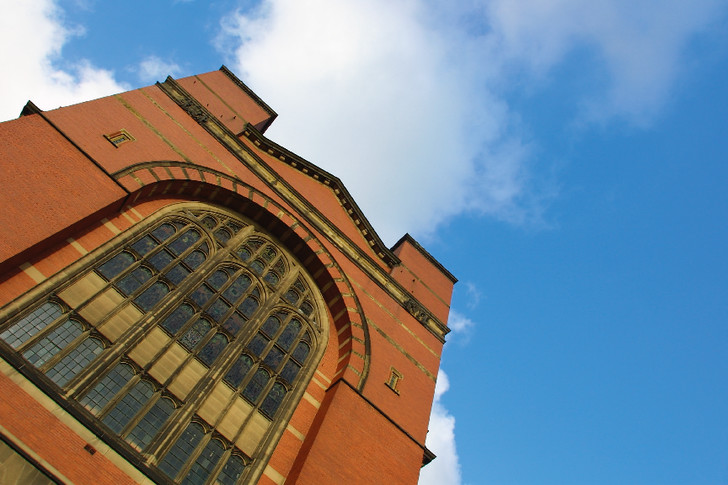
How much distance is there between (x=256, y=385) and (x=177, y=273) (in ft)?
7.84

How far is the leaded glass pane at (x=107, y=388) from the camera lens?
7.63 m

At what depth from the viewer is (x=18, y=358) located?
710 centimetres

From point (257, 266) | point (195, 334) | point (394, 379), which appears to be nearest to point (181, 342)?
point (195, 334)

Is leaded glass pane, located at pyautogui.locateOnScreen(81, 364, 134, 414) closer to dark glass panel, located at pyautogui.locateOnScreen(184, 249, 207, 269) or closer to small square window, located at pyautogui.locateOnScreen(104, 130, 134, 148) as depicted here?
dark glass panel, located at pyautogui.locateOnScreen(184, 249, 207, 269)

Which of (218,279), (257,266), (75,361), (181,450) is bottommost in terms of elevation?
(181,450)

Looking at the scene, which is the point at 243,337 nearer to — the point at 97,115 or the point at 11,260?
the point at 11,260

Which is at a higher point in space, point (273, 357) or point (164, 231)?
point (164, 231)

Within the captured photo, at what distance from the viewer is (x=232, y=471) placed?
27.8 feet

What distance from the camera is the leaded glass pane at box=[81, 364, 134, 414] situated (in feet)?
25.0

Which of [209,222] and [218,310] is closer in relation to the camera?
[218,310]

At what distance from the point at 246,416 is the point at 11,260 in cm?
410

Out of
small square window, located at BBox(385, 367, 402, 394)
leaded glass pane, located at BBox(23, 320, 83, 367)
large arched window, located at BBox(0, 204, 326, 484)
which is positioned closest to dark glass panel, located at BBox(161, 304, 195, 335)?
large arched window, located at BBox(0, 204, 326, 484)

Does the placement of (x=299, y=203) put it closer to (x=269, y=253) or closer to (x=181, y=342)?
(x=269, y=253)

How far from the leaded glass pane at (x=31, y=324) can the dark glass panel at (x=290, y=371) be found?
3.85 m
